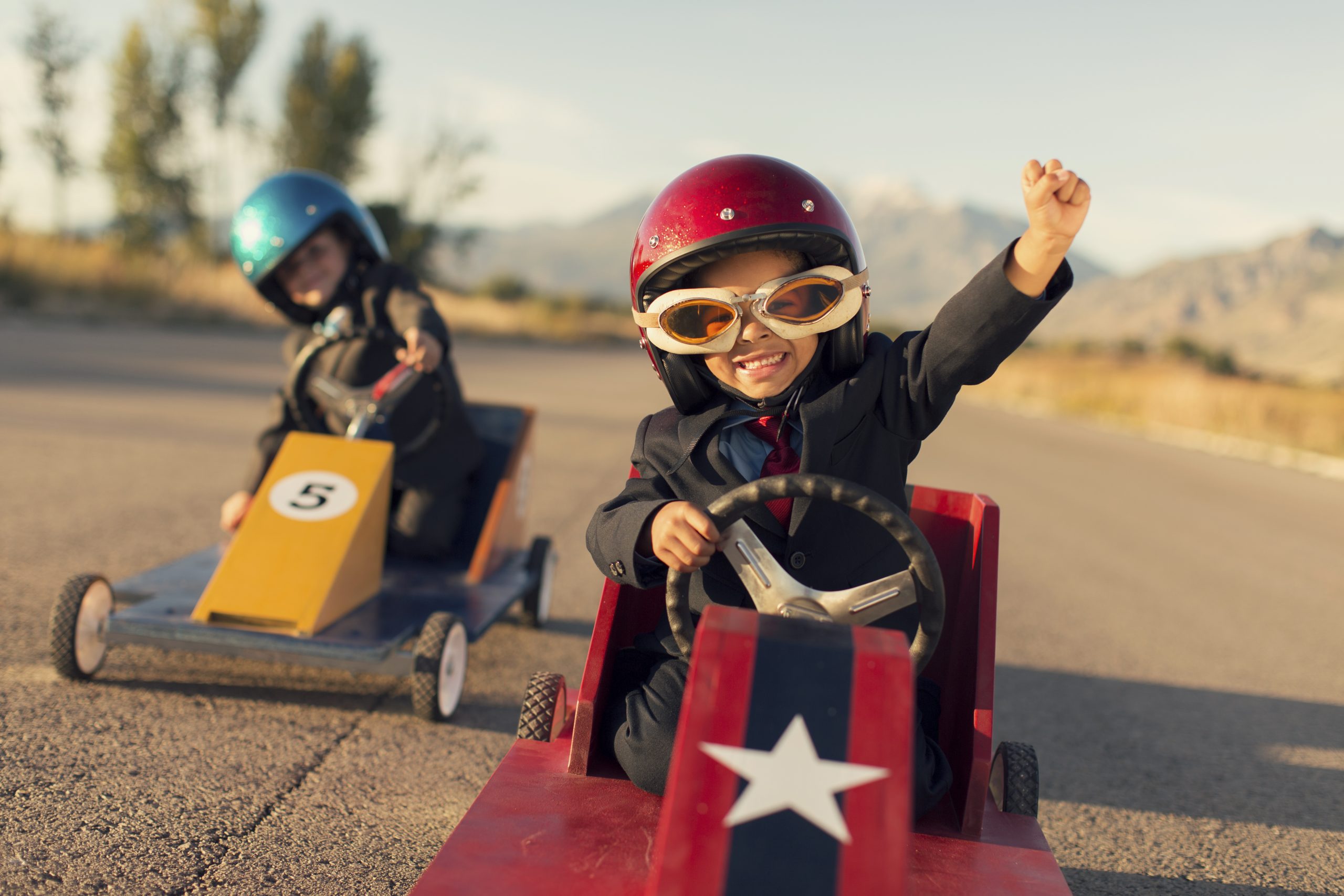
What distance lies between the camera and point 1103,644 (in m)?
5.16

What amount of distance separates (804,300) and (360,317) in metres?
2.98

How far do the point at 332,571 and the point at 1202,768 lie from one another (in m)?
2.99

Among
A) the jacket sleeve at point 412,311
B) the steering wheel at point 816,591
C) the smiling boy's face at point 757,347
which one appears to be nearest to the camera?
the steering wheel at point 816,591

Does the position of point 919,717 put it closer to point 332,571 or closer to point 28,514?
point 332,571

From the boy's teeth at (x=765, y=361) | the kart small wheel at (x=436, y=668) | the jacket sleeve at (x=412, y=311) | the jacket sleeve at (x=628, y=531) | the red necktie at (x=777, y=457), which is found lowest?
the kart small wheel at (x=436, y=668)

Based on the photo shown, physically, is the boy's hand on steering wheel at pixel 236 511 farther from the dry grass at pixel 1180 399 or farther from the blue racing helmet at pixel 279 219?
the dry grass at pixel 1180 399

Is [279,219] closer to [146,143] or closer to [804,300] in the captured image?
[804,300]

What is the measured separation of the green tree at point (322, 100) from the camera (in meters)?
40.7

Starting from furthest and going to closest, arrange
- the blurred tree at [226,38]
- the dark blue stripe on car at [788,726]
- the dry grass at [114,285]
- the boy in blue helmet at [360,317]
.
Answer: the blurred tree at [226,38] < the dry grass at [114,285] < the boy in blue helmet at [360,317] < the dark blue stripe on car at [788,726]

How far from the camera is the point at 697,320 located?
95.0 inches

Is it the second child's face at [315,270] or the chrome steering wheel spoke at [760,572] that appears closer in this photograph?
the chrome steering wheel spoke at [760,572]

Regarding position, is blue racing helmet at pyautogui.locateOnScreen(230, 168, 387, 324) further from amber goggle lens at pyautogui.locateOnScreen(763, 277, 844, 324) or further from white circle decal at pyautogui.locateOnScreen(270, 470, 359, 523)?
amber goggle lens at pyautogui.locateOnScreen(763, 277, 844, 324)

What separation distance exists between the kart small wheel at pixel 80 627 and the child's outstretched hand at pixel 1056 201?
293 centimetres

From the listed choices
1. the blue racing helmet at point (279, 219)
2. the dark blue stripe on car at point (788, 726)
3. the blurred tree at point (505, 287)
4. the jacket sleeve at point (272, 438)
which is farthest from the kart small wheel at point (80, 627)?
the blurred tree at point (505, 287)
